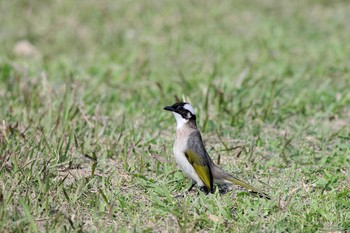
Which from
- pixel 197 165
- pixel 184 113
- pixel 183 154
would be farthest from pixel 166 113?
pixel 197 165

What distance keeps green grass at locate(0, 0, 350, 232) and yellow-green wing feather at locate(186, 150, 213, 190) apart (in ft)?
0.66

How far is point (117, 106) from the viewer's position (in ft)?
27.1

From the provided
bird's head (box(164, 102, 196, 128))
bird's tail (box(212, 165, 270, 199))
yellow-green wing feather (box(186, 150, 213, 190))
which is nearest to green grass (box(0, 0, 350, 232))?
bird's tail (box(212, 165, 270, 199))

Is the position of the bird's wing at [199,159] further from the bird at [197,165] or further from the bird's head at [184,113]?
the bird's head at [184,113]

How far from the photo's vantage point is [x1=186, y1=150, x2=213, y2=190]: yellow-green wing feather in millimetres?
5914

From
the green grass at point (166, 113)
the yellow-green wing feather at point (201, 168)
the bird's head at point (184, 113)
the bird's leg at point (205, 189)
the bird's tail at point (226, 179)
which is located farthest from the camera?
the bird's head at point (184, 113)

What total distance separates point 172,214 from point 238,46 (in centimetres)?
529

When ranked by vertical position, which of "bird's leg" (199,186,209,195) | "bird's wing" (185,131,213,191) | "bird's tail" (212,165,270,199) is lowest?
"bird's leg" (199,186,209,195)

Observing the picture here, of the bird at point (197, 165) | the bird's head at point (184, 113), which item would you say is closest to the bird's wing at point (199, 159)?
the bird at point (197, 165)

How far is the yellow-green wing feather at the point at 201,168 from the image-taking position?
5914 mm

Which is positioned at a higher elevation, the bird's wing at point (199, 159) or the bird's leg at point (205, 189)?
the bird's wing at point (199, 159)

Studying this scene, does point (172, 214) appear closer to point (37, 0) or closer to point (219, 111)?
point (219, 111)

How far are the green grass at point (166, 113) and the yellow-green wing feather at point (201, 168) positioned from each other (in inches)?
7.9

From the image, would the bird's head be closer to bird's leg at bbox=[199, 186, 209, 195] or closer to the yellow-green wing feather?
the yellow-green wing feather
